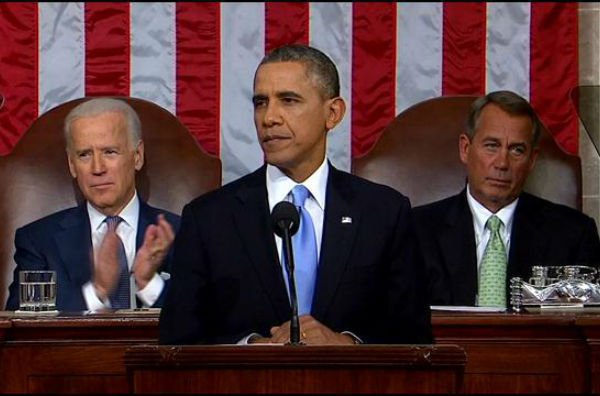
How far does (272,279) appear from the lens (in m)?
3.99

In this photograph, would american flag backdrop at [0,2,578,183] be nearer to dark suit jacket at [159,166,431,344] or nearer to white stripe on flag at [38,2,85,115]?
white stripe on flag at [38,2,85,115]

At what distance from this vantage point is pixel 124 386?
4477 mm

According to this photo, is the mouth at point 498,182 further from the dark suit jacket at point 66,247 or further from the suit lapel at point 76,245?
the suit lapel at point 76,245

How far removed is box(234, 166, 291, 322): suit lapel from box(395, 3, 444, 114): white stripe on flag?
2184 millimetres

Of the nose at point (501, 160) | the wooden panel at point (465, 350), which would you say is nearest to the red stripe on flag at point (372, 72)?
the nose at point (501, 160)

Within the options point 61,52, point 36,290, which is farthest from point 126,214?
point 61,52

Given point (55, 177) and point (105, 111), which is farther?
point (55, 177)

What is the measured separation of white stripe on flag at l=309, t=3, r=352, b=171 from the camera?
6188mm

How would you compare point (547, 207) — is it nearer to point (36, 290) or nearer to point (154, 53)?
point (154, 53)

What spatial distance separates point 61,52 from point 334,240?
2486mm

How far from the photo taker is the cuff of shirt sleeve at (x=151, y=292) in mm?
5242

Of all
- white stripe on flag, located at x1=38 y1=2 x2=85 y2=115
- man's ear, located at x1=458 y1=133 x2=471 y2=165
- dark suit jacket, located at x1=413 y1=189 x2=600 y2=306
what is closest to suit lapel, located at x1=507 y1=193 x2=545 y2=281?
dark suit jacket, located at x1=413 y1=189 x2=600 y2=306

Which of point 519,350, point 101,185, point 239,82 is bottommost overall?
point 519,350

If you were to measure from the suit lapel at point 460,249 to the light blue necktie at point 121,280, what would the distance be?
115 cm
